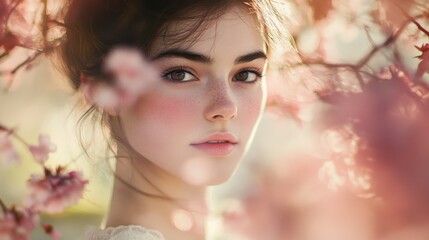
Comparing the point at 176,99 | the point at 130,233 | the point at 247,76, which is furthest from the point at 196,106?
the point at 130,233

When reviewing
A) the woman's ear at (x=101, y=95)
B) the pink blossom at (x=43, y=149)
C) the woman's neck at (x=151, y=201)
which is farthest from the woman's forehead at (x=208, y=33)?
the pink blossom at (x=43, y=149)

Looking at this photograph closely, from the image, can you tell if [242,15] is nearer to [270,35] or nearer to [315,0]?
[270,35]

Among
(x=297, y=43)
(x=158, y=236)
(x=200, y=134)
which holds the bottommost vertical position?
(x=158, y=236)

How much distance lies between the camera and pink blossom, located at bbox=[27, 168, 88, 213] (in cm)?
181

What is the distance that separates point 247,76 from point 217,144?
150 millimetres

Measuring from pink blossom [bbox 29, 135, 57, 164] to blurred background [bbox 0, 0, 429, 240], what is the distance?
0.04 meters

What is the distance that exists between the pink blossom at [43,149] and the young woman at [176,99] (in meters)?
0.18

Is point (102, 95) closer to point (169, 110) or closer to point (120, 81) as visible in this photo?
point (120, 81)

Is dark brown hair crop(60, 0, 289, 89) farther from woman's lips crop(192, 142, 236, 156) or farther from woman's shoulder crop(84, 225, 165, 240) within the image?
woman's shoulder crop(84, 225, 165, 240)

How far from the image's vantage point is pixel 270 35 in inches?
66.4

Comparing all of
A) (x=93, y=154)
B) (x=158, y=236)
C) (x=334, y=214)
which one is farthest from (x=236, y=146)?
(x=334, y=214)

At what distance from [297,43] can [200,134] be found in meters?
0.56

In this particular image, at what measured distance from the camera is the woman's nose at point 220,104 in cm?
152

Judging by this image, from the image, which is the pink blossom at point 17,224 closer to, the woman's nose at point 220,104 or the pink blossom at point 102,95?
the pink blossom at point 102,95
